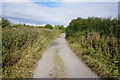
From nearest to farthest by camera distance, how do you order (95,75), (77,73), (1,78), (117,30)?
(1,78) < (95,75) < (77,73) < (117,30)

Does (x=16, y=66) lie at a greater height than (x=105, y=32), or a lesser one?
lesser

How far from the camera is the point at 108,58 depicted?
16.9 feet

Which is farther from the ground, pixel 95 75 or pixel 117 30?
pixel 117 30

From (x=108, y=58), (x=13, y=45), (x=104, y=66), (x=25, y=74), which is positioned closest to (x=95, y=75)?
(x=104, y=66)

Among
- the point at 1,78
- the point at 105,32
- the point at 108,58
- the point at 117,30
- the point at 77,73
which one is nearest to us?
the point at 1,78

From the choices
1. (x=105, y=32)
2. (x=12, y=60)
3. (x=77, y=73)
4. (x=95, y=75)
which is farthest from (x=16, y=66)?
(x=105, y=32)

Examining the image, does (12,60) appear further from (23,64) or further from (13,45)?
(13,45)

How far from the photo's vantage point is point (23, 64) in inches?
191

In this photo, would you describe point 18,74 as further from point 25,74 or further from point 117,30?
point 117,30

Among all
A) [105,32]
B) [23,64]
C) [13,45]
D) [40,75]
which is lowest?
[40,75]

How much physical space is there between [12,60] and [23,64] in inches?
21.6

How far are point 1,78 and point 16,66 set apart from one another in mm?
822

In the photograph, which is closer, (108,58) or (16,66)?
(16,66)

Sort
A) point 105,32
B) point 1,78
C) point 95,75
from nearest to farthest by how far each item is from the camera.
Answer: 1. point 1,78
2. point 95,75
3. point 105,32
